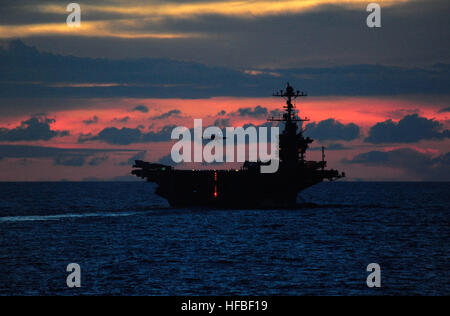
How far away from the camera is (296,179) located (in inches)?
2960

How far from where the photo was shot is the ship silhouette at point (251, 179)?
75.2m

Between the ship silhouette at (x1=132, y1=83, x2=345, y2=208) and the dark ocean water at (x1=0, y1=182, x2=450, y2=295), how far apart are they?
4.94m

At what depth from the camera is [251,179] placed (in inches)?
2992

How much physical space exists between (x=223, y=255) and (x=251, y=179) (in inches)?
1353

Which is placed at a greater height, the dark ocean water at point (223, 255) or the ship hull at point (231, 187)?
the ship hull at point (231, 187)

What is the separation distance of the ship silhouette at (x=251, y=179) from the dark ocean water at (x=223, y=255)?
4.94 meters

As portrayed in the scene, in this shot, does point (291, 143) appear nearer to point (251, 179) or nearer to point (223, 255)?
point (251, 179)

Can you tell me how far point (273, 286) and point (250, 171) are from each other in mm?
45495

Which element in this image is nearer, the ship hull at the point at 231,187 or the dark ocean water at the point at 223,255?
the dark ocean water at the point at 223,255

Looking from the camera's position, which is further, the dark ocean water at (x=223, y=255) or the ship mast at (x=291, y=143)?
the ship mast at (x=291, y=143)

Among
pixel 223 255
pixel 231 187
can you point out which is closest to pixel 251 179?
pixel 231 187

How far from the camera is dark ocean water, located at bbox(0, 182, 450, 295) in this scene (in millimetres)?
30500
